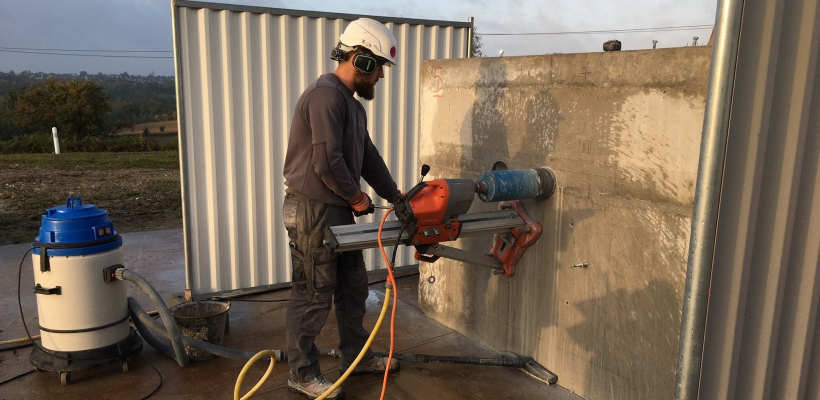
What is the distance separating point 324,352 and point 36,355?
1.74 metres

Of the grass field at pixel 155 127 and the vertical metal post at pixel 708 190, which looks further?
the grass field at pixel 155 127

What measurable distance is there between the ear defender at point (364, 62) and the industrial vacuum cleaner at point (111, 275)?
0.67 m

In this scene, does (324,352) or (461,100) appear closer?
(324,352)

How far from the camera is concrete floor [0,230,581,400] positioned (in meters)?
3.48

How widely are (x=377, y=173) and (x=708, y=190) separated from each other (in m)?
2.45

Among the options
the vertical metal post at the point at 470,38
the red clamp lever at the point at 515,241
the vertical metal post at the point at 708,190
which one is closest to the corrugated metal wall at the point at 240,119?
the vertical metal post at the point at 470,38

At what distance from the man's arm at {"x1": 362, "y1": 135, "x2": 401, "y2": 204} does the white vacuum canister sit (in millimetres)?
1624

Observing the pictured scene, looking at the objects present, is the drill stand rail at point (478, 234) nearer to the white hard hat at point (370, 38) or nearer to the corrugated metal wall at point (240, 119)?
the white hard hat at point (370, 38)

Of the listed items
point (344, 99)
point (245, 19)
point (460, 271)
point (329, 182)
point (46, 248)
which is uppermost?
point (245, 19)

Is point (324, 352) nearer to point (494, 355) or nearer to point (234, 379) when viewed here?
point (234, 379)

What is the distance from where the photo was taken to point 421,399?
11.2 ft

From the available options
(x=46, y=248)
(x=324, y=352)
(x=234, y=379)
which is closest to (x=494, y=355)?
(x=324, y=352)

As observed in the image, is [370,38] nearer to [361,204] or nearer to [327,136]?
[327,136]

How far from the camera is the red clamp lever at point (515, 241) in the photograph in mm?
3609
